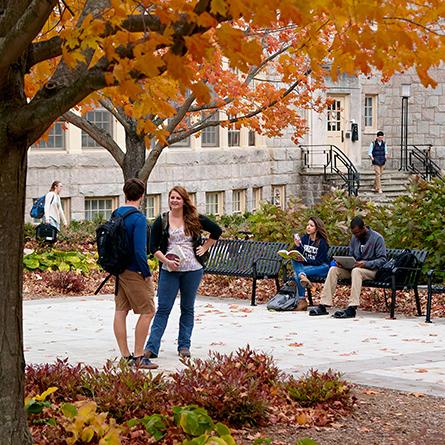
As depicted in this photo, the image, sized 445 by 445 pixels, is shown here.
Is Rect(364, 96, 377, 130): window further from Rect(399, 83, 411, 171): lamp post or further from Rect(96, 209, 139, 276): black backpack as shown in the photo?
Rect(96, 209, 139, 276): black backpack

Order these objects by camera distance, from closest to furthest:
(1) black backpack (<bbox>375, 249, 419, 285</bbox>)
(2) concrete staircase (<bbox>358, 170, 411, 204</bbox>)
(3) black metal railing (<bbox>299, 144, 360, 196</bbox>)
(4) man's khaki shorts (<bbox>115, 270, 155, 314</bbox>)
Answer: (4) man's khaki shorts (<bbox>115, 270, 155, 314</bbox>), (1) black backpack (<bbox>375, 249, 419, 285</bbox>), (2) concrete staircase (<bbox>358, 170, 411, 204</bbox>), (3) black metal railing (<bbox>299, 144, 360, 196</bbox>)

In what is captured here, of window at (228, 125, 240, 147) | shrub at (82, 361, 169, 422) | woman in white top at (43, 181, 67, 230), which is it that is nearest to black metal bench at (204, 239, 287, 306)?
woman in white top at (43, 181, 67, 230)

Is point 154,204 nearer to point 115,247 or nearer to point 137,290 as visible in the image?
point 137,290

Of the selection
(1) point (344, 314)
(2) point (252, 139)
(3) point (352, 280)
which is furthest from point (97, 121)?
(1) point (344, 314)

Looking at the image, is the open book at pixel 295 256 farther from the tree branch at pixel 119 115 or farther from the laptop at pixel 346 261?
the tree branch at pixel 119 115

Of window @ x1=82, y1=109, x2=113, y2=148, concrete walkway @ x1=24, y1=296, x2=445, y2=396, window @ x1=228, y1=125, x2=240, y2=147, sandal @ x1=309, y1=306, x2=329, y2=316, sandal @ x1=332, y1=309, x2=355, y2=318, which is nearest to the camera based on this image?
concrete walkway @ x1=24, y1=296, x2=445, y2=396

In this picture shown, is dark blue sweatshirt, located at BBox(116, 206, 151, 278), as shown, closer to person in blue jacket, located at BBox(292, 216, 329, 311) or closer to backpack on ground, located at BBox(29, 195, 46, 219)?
person in blue jacket, located at BBox(292, 216, 329, 311)

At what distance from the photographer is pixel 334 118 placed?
43.2 m

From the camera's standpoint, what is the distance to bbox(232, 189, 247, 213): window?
36.5 metres

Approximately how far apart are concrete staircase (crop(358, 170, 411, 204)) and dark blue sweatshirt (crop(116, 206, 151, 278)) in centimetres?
2647

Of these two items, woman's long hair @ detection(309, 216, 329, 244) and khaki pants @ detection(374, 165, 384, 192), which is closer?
woman's long hair @ detection(309, 216, 329, 244)

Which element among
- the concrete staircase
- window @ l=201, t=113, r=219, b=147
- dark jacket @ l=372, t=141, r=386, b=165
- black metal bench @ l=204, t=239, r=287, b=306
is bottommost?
black metal bench @ l=204, t=239, r=287, b=306

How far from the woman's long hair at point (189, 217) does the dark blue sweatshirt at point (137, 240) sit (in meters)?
0.79

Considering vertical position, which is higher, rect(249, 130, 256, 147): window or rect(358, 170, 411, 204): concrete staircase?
rect(249, 130, 256, 147): window
